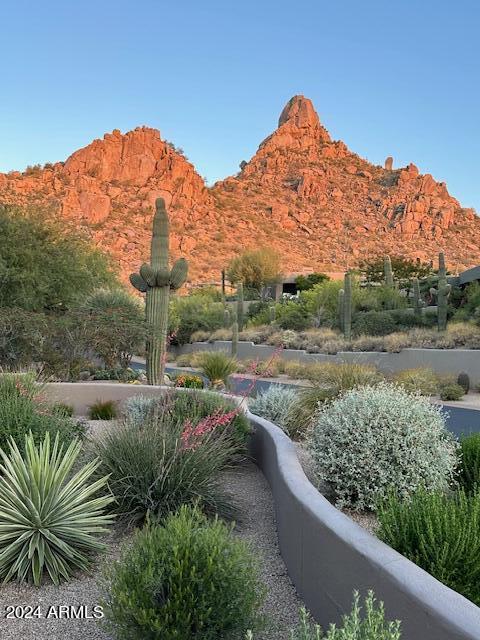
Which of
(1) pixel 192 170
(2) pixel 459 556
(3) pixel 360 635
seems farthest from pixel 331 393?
(1) pixel 192 170

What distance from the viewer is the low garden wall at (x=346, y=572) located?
2.91 metres

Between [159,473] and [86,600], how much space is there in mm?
1462

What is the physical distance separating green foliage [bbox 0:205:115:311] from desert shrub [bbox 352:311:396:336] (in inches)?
602

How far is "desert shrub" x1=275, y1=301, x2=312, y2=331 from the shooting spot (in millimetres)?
39875

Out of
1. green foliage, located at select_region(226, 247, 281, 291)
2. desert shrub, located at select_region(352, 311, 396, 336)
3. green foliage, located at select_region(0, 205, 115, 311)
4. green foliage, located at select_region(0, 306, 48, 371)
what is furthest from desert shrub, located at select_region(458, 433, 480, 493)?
green foliage, located at select_region(226, 247, 281, 291)

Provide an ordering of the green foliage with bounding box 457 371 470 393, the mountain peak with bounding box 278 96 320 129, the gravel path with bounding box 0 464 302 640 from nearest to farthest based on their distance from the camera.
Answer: the gravel path with bounding box 0 464 302 640 < the green foliage with bounding box 457 371 470 393 < the mountain peak with bounding box 278 96 320 129

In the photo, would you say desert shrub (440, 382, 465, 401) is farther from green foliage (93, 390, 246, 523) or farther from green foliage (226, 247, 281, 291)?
green foliage (226, 247, 281, 291)

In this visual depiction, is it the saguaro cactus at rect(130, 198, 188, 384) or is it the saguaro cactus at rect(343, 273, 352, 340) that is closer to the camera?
Answer: the saguaro cactus at rect(130, 198, 188, 384)

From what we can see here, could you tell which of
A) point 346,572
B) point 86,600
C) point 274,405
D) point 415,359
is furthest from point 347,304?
point 346,572

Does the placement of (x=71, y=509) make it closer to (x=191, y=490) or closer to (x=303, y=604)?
(x=191, y=490)

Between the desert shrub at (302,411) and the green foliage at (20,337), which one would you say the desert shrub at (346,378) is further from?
the green foliage at (20,337)

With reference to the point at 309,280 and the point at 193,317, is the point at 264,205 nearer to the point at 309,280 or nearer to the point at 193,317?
the point at 309,280

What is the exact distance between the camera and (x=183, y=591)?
348 centimetres

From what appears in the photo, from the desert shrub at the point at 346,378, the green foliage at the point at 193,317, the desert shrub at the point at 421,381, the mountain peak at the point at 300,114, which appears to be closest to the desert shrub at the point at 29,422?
the desert shrub at the point at 346,378
